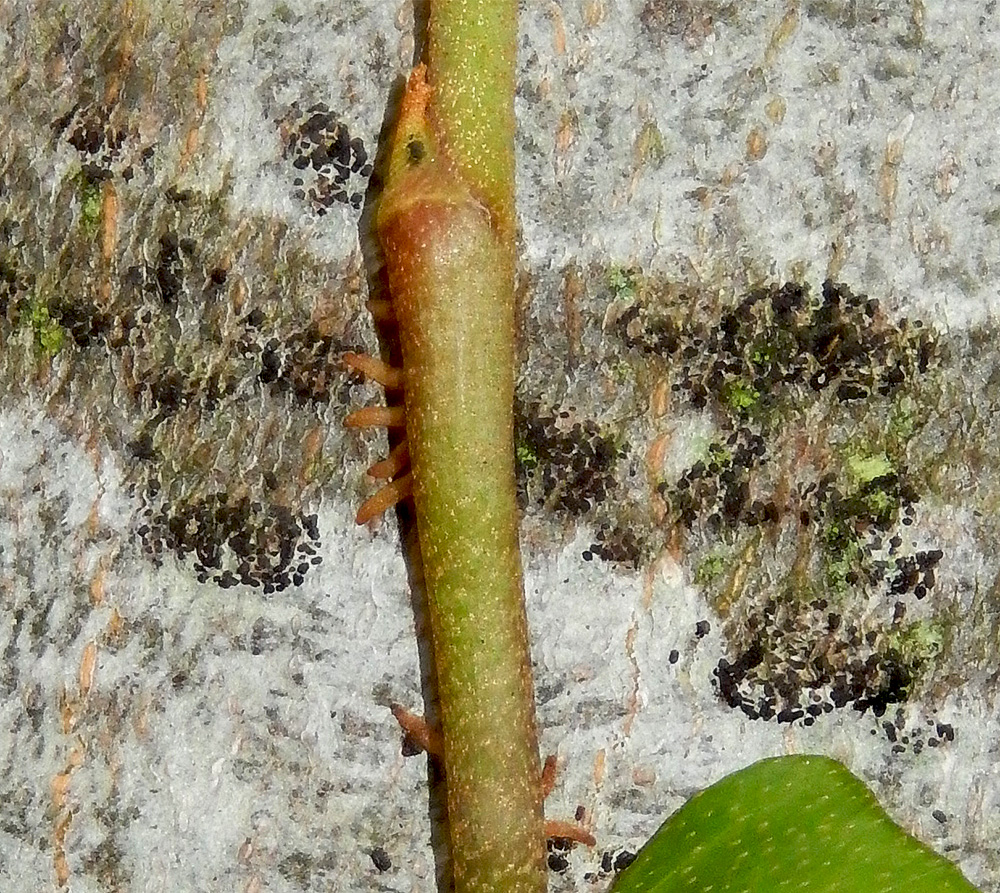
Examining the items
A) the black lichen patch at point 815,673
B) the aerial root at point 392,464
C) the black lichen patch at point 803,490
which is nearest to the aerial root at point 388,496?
the aerial root at point 392,464

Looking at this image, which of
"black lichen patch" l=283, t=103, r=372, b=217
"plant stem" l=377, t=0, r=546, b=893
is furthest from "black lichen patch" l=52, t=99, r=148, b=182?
"plant stem" l=377, t=0, r=546, b=893

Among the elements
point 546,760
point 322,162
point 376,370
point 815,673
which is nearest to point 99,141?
point 322,162

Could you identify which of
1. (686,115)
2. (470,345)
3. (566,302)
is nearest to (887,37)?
(686,115)

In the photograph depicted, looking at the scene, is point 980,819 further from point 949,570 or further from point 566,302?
point 566,302

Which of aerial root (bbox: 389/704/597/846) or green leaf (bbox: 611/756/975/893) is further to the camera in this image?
aerial root (bbox: 389/704/597/846)

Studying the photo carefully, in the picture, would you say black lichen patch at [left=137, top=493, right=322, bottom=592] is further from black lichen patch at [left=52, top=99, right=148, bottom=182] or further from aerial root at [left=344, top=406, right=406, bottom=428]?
black lichen patch at [left=52, top=99, right=148, bottom=182]

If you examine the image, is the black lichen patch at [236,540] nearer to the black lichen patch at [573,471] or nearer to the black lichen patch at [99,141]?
the black lichen patch at [573,471]
